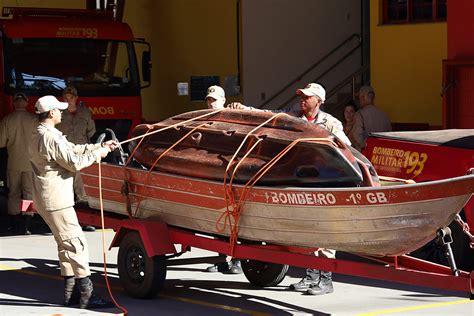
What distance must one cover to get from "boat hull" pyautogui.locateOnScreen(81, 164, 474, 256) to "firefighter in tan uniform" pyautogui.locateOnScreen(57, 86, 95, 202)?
5.52m

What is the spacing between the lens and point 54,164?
10.1 m

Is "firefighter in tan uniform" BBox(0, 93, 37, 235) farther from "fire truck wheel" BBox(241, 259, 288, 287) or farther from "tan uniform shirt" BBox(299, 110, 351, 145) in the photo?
"tan uniform shirt" BBox(299, 110, 351, 145)

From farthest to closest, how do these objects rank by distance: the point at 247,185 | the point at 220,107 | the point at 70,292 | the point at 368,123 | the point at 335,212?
the point at 368,123 < the point at 220,107 < the point at 70,292 < the point at 247,185 < the point at 335,212

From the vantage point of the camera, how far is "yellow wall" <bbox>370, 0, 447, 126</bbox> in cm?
1752

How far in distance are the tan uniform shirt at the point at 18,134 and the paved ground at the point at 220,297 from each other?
10.2 ft

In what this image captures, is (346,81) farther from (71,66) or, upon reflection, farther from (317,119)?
(317,119)

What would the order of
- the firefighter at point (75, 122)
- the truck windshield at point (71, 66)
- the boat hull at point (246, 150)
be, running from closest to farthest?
the boat hull at point (246, 150)
the firefighter at point (75, 122)
the truck windshield at point (71, 66)

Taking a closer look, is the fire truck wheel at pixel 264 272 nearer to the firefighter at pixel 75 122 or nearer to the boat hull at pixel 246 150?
the boat hull at pixel 246 150

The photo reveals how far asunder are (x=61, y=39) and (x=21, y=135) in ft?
8.27

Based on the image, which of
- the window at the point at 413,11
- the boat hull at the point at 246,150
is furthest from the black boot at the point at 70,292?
the window at the point at 413,11

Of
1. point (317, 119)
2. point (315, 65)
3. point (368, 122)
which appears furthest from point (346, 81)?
point (317, 119)

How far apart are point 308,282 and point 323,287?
0.24 meters

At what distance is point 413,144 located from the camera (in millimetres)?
12227

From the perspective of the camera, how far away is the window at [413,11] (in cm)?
1784
